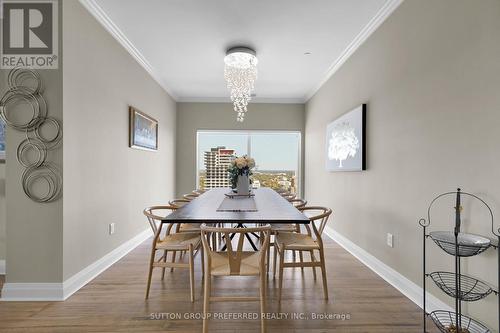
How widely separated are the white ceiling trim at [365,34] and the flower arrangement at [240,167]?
77.1 inches

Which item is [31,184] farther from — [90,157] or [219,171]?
[219,171]

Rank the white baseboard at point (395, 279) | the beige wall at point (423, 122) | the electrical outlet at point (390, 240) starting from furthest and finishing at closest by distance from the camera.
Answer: the electrical outlet at point (390, 240)
the white baseboard at point (395, 279)
the beige wall at point (423, 122)

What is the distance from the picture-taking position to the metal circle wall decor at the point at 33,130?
2268mm

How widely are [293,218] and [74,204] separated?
6.39ft

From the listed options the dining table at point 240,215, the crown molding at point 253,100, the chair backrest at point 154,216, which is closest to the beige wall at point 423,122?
the dining table at point 240,215

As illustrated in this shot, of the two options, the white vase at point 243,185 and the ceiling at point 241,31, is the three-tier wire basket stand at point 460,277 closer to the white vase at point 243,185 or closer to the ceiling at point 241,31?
the white vase at point 243,185

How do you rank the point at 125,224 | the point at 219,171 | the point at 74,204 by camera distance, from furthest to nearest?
the point at 219,171
the point at 125,224
the point at 74,204

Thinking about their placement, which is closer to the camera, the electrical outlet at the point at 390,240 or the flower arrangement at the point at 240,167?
the electrical outlet at the point at 390,240

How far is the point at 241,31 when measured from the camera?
127 inches

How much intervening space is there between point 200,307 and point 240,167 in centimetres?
152

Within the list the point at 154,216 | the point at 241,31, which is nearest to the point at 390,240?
the point at 154,216

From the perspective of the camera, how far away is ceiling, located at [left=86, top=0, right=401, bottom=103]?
8.93 feet

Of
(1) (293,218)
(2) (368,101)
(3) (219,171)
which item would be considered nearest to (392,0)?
(2) (368,101)

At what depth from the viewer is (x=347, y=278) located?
280 cm
